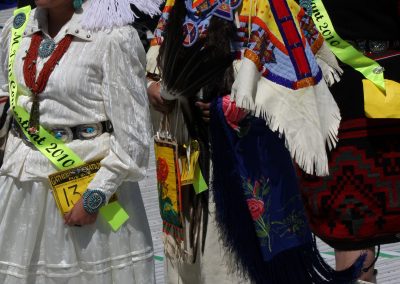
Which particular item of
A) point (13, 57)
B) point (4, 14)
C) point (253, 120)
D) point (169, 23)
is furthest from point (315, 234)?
point (4, 14)

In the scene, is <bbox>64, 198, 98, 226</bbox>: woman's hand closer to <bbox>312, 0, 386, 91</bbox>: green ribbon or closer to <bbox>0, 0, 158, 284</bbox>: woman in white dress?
<bbox>0, 0, 158, 284</bbox>: woman in white dress

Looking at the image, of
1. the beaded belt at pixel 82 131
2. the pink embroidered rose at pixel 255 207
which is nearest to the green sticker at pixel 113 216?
the beaded belt at pixel 82 131

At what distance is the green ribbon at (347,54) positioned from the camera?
4.82 m

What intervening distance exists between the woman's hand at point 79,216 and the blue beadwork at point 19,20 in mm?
753

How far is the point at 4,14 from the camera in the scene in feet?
49.2

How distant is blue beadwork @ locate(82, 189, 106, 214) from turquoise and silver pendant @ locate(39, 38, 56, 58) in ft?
1.74

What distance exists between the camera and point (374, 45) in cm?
489

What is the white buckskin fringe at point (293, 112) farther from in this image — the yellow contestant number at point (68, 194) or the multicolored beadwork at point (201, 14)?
the yellow contestant number at point (68, 194)

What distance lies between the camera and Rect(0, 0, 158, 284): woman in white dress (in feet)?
13.5

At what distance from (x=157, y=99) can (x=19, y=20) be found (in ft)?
2.00

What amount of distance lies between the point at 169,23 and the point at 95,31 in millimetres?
367

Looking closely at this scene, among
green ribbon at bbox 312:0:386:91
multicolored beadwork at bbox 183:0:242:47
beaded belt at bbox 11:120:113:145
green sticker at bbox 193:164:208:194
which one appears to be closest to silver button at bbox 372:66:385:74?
green ribbon at bbox 312:0:386:91

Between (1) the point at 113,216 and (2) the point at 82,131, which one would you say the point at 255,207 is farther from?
(2) the point at 82,131

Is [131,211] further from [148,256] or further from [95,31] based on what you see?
[95,31]
